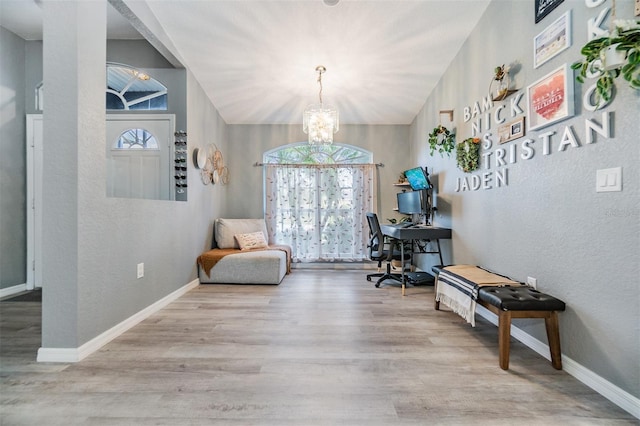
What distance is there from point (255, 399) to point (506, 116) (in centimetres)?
274

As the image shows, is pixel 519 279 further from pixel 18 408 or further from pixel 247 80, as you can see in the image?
pixel 247 80

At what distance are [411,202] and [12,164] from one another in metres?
4.97

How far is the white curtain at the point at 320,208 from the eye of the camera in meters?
4.83

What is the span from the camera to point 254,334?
87.0 inches

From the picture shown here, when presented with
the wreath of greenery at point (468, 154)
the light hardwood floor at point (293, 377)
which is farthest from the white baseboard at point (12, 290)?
the wreath of greenery at point (468, 154)

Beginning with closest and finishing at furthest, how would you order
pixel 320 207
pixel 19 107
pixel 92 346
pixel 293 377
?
pixel 293 377 < pixel 92 346 < pixel 19 107 < pixel 320 207

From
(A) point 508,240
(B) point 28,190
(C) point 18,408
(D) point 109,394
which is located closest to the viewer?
(C) point 18,408

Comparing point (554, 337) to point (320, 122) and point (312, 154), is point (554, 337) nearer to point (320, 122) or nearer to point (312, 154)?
point (320, 122)

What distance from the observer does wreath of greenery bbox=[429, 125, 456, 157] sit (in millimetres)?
3279

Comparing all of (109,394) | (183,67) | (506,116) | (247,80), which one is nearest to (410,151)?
(506,116)

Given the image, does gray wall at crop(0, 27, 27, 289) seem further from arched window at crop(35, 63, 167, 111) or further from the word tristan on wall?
the word tristan on wall

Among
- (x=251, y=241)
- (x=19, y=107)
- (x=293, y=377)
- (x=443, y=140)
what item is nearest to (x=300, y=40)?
(x=443, y=140)

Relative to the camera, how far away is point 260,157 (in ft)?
16.2

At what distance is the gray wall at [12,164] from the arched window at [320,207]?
3060mm
